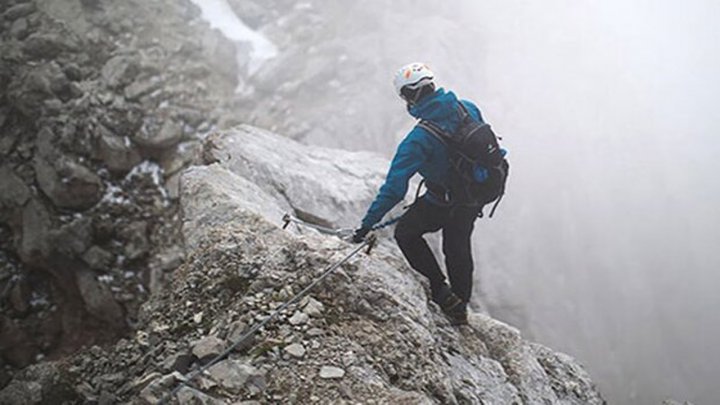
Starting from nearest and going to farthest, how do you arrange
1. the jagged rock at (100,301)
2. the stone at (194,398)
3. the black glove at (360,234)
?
1. the stone at (194,398)
2. the black glove at (360,234)
3. the jagged rock at (100,301)

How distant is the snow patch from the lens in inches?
638

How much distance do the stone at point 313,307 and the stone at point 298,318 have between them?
0.16 feet

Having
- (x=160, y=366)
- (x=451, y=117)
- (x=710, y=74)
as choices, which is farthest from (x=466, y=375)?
(x=710, y=74)

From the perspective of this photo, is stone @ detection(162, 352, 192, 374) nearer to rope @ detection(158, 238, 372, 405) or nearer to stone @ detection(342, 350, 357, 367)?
rope @ detection(158, 238, 372, 405)

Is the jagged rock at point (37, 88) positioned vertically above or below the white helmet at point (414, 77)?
below

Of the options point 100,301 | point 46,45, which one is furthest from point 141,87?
point 100,301

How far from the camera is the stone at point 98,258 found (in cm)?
1202

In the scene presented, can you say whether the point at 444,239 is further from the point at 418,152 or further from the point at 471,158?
the point at 418,152

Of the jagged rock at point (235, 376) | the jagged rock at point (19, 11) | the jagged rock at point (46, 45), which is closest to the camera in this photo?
the jagged rock at point (235, 376)

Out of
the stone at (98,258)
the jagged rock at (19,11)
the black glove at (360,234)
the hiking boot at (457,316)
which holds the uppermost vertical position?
the jagged rock at (19,11)

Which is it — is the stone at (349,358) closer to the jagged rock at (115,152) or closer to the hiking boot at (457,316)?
the hiking boot at (457,316)

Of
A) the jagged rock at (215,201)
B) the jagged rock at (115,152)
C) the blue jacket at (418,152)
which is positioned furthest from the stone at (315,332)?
the jagged rock at (115,152)

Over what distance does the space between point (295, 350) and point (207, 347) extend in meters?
0.72

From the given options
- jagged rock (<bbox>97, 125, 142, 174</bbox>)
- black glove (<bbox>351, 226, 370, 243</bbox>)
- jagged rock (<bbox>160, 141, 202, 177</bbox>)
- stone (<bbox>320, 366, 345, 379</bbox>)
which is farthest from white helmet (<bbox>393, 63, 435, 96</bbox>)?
jagged rock (<bbox>97, 125, 142, 174</bbox>)
